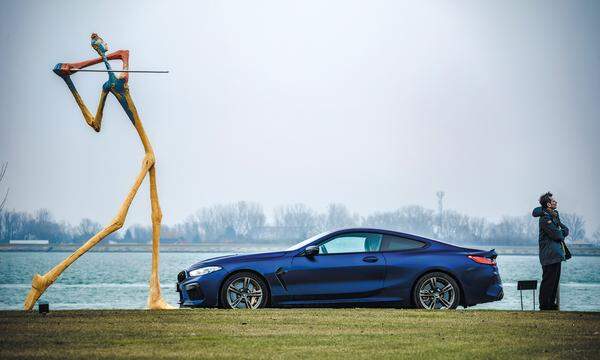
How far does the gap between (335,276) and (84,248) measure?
4208 millimetres

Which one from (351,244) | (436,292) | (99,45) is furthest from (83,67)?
(436,292)

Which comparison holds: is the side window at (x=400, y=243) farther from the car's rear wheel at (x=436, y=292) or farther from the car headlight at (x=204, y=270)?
the car headlight at (x=204, y=270)

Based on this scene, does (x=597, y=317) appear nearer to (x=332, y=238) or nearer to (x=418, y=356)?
(x=332, y=238)

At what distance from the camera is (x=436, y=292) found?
15773mm

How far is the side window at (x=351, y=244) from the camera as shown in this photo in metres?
15.9

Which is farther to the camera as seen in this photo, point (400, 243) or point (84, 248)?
point (84, 248)

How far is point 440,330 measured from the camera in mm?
12594

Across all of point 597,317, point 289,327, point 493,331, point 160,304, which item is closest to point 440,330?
point 493,331

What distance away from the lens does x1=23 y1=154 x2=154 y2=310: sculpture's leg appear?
1638 centimetres

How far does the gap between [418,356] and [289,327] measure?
282 cm

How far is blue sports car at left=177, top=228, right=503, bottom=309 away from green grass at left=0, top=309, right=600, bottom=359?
51cm

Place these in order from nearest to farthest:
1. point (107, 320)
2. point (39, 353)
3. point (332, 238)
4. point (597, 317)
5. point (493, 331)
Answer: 1. point (39, 353)
2. point (493, 331)
3. point (107, 320)
4. point (597, 317)
5. point (332, 238)

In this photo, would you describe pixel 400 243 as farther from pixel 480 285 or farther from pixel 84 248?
pixel 84 248

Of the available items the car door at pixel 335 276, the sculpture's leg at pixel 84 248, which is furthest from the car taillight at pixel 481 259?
the sculpture's leg at pixel 84 248
